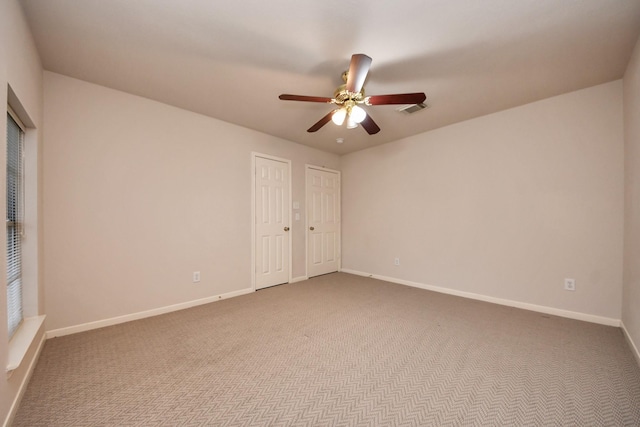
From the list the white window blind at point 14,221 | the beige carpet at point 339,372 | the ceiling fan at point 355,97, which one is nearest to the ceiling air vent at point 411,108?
the ceiling fan at point 355,97

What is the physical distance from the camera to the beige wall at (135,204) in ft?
7.84

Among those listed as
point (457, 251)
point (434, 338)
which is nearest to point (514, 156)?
point (457, 251)

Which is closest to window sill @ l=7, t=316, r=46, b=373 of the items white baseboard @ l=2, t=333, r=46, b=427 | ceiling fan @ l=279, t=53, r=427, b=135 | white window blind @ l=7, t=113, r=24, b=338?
white window blind @ l=7, t=113, r=24, b=338

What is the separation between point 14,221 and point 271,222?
2.66 meters

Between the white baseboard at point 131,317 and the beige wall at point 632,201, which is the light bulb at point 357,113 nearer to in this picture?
the beige wall at point 632,201

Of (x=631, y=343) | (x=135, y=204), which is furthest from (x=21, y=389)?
(x=631, y=343)

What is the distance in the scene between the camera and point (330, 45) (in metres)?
1.98

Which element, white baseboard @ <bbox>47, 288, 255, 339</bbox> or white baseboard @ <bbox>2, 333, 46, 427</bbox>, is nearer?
white baseboard @ <bbox>2, 333, 46, 427</bbox>

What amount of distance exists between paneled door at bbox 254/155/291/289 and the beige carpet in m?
1.14

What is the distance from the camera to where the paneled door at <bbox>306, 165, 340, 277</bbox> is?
4668 mm

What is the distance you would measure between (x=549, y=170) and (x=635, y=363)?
6.34 feet

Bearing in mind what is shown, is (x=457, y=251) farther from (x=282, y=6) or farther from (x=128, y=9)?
(x=128, y=9)

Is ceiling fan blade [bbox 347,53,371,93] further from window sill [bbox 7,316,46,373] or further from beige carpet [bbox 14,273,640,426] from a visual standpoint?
window sill [bbox 7,316,46,373]

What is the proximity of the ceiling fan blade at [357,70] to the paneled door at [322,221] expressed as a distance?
2698mm
